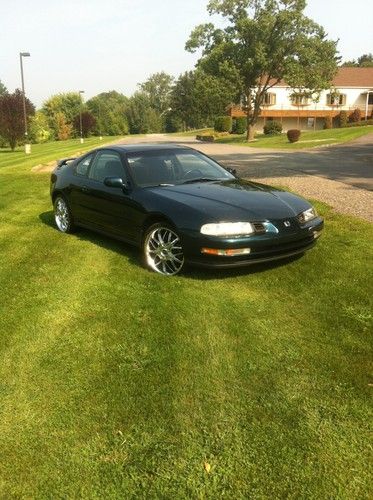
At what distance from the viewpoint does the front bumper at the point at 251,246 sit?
15.4ft

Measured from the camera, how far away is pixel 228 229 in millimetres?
4707

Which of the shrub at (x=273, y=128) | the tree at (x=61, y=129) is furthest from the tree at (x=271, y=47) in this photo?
the tree at (x=61, y=129)

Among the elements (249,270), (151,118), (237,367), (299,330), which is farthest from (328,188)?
(151,118)

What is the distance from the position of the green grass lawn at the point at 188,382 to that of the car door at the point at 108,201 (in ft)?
2.15

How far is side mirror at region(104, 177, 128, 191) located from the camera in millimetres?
5711

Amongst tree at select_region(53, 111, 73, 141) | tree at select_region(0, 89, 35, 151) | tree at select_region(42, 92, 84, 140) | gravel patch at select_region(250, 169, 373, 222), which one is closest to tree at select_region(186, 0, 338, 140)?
tree at select_region(0, 89, 35, 151)

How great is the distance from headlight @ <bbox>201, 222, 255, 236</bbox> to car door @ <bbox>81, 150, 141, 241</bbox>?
113 cm

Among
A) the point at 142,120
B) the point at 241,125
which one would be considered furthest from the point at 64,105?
the point at 241,125

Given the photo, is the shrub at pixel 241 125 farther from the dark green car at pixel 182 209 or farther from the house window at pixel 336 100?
the dark green car at pixel 182 209

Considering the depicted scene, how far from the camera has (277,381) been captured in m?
3.19

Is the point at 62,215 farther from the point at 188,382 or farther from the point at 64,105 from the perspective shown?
the point at 64,105

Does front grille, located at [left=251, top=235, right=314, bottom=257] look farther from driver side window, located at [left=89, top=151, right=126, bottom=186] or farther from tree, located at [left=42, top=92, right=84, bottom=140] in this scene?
tree, located at [left=42, top=92, right=84, bottom=140]

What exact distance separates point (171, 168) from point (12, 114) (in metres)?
37.3

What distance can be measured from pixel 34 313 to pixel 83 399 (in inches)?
60.7
